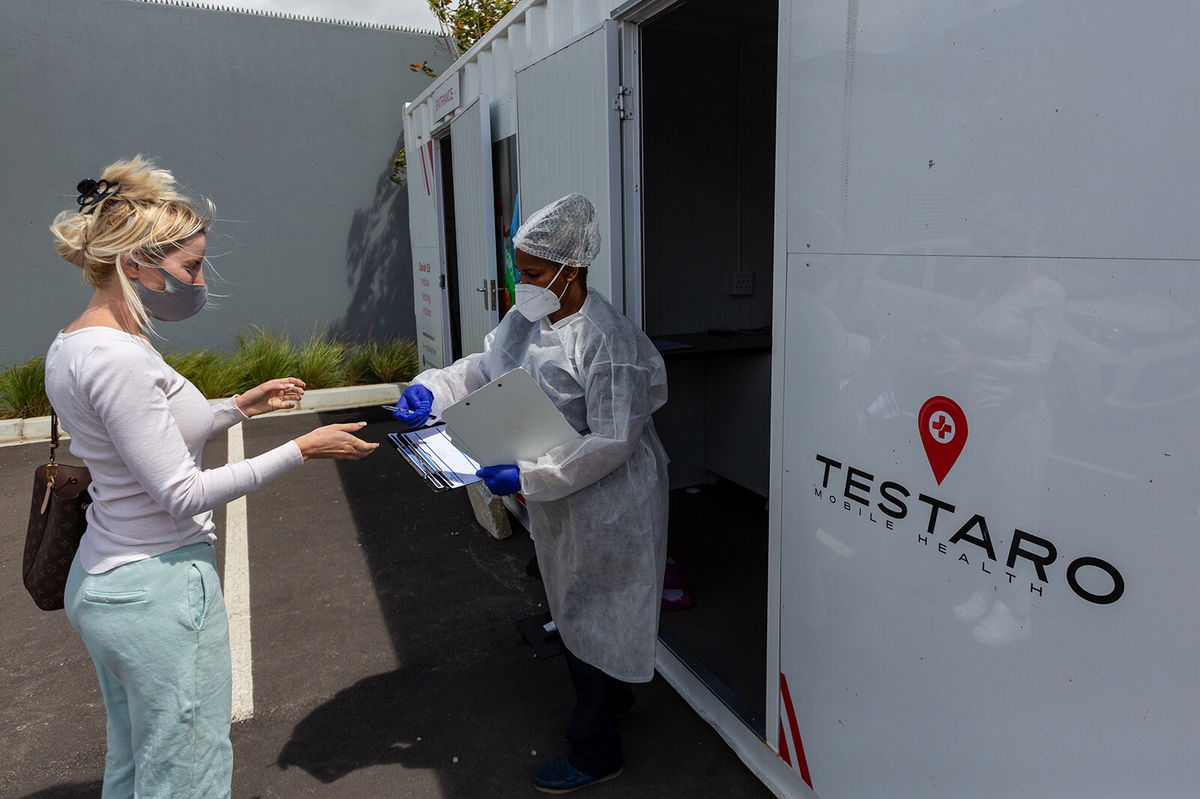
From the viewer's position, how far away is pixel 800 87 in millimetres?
2033

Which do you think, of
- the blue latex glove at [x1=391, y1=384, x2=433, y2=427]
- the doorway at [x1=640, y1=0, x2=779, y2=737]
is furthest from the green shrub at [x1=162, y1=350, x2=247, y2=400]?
the blue latex glove at [x1=391, y1=384, x2=433, y2=427]

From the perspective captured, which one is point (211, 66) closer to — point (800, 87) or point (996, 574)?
point (800, 87)

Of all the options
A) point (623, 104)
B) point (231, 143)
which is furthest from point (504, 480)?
point (231, 143)

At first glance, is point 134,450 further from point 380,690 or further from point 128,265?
point 380,690

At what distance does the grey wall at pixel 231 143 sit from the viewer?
27.5 ft

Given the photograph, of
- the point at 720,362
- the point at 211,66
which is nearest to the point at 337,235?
the point at 211,66

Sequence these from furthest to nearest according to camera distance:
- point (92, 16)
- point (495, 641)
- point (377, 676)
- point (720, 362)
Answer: point (92, 16) < point (720, 362) < point (495, 641) < point (377, 676)

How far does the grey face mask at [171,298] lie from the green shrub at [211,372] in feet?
22.7

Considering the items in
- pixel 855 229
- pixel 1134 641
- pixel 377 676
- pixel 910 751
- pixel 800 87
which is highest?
pixel 800 87

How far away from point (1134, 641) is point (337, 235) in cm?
969

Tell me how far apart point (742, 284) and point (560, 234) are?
3.15 meters

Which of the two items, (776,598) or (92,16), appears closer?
(776,598)

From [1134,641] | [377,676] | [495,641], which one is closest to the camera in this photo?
[1134,641]

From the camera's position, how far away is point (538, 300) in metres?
2.50
